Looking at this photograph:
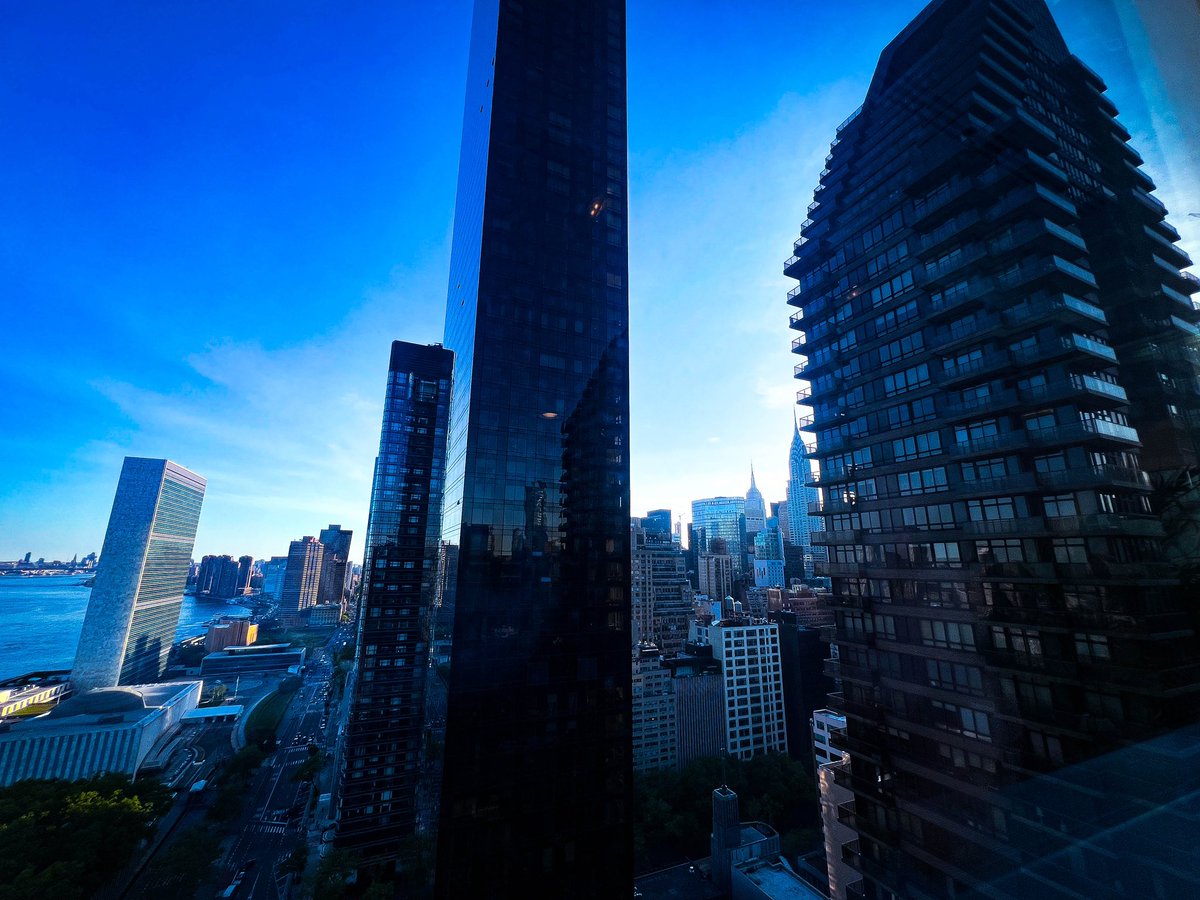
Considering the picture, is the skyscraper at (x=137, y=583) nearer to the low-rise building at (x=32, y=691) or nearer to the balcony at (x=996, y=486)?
the low-rise building at (x=32, y=691)

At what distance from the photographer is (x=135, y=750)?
2533cm

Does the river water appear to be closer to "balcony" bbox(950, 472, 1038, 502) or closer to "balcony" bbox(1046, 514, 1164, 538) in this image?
"balcony" bbox(950, 472, 1038, 502)

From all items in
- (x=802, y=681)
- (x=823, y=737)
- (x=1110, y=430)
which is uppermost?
(x=1110, y=430)

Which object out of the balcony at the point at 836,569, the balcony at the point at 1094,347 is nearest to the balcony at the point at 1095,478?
the balcony at the point at 1094,347

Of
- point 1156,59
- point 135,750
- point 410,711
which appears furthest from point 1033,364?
point 135,750

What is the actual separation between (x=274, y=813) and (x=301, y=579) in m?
67.6

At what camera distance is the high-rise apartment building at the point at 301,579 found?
79.6 m

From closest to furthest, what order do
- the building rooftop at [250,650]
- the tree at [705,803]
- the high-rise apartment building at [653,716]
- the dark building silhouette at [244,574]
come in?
the tree at [705,803] → the high-rise apartment building at [653,716] → the building rooftop at [250,650] → the dark building silhouette at [244,574]

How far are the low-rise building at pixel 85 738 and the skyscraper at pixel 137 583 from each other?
58.7 ft

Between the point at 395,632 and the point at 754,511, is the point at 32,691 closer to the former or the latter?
the point at 395,632

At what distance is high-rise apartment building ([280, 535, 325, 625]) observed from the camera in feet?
261

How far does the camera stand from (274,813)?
24.4 meters

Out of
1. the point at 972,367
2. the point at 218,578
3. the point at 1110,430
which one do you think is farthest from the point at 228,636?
the point at 1110,430

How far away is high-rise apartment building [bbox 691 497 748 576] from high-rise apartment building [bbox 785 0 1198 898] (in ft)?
172
